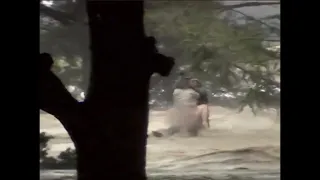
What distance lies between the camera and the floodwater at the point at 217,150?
885mm

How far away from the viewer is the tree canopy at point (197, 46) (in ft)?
2.93

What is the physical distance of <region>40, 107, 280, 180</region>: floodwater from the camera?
2.90ft

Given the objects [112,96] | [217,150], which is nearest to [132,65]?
[112,96]

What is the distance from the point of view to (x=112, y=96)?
2.90 ft

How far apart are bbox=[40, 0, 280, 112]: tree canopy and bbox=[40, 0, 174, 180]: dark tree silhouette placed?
2 centimetres

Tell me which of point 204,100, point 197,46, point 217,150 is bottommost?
point 217,150

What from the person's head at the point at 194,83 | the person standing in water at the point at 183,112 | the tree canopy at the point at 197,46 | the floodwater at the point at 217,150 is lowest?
the floodwater at the point at 217,150

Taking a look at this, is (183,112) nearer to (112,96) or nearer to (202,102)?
(202,102)

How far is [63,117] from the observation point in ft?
2.92

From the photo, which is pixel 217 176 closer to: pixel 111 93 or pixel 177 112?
pixel 177 112

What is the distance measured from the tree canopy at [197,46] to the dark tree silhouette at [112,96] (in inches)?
0.8

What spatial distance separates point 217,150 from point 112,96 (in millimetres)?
243

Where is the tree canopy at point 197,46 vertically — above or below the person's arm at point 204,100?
above
